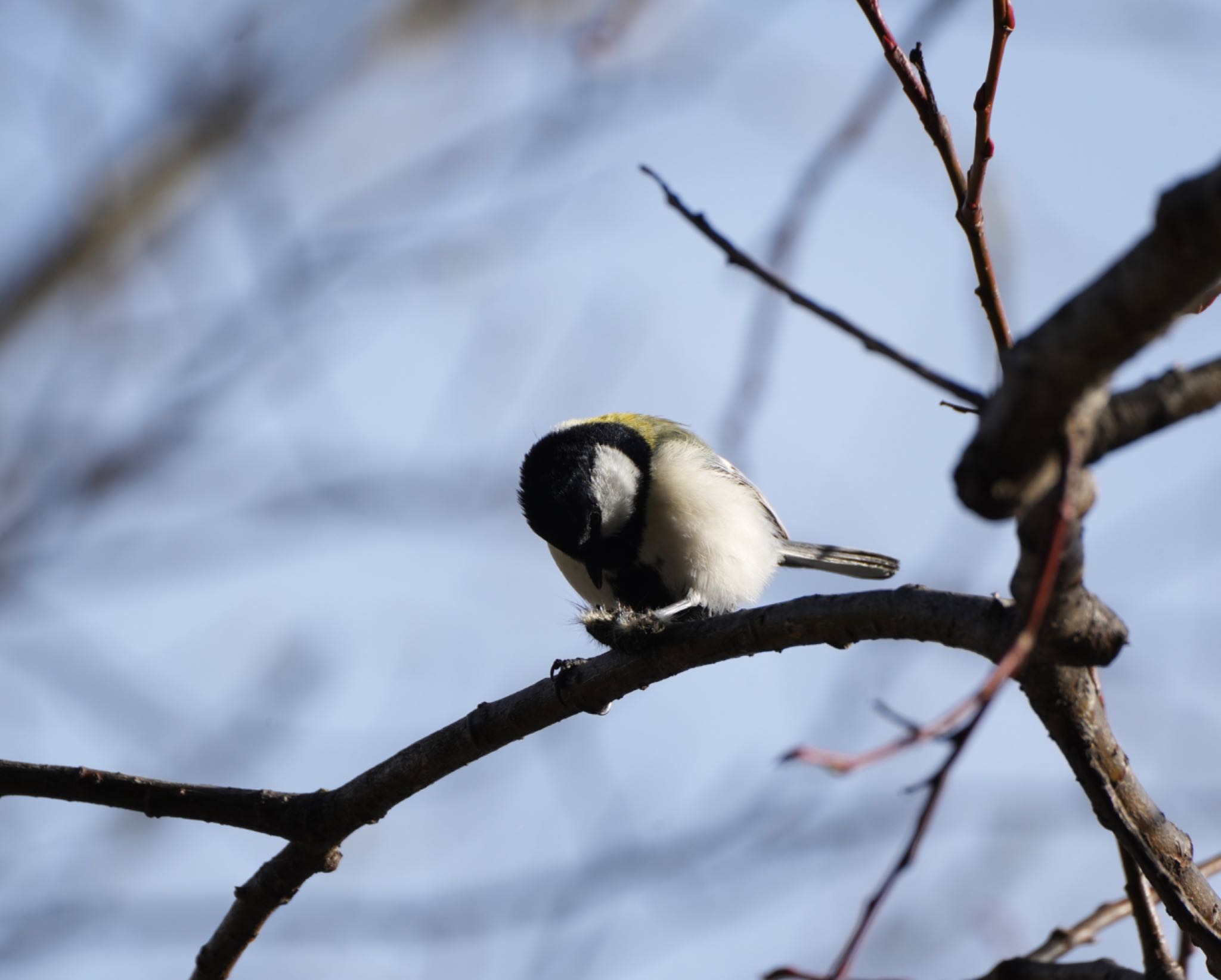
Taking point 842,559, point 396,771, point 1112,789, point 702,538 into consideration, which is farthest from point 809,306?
point 842,559

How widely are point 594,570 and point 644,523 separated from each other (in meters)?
0.23

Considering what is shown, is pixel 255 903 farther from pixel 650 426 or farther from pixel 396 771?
pixel 650 426

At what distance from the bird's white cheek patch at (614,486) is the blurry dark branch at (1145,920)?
6.98 ft

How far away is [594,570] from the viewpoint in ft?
12.6

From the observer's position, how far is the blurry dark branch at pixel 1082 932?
93.6 inches

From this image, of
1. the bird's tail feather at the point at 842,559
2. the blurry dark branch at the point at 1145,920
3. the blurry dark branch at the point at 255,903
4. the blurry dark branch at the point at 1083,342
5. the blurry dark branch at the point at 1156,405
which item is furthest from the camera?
the bird's tail feather at the point at 842,559

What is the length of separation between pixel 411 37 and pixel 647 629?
4753mm

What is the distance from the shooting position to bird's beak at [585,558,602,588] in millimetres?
3828

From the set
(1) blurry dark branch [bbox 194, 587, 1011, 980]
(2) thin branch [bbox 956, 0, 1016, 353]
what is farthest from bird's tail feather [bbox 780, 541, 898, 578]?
(2) thin branch [bbox 956, 0, 1016, 353]

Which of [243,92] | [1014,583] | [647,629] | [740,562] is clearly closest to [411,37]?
[243,92]

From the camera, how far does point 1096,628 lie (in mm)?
1495

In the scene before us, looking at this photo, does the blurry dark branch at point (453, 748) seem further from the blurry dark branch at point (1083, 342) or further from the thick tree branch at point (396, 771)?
the blurry dark branch at point (1083, 342)

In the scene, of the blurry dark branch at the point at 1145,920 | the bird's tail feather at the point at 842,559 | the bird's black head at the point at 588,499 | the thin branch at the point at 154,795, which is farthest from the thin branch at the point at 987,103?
the bird's tail feather at the point at 842,559

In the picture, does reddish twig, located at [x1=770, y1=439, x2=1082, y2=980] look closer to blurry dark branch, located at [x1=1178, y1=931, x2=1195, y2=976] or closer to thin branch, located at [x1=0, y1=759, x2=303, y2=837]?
blurry dark branch, located at [x1=1178, y1=931, x2=1195, y2=976]
